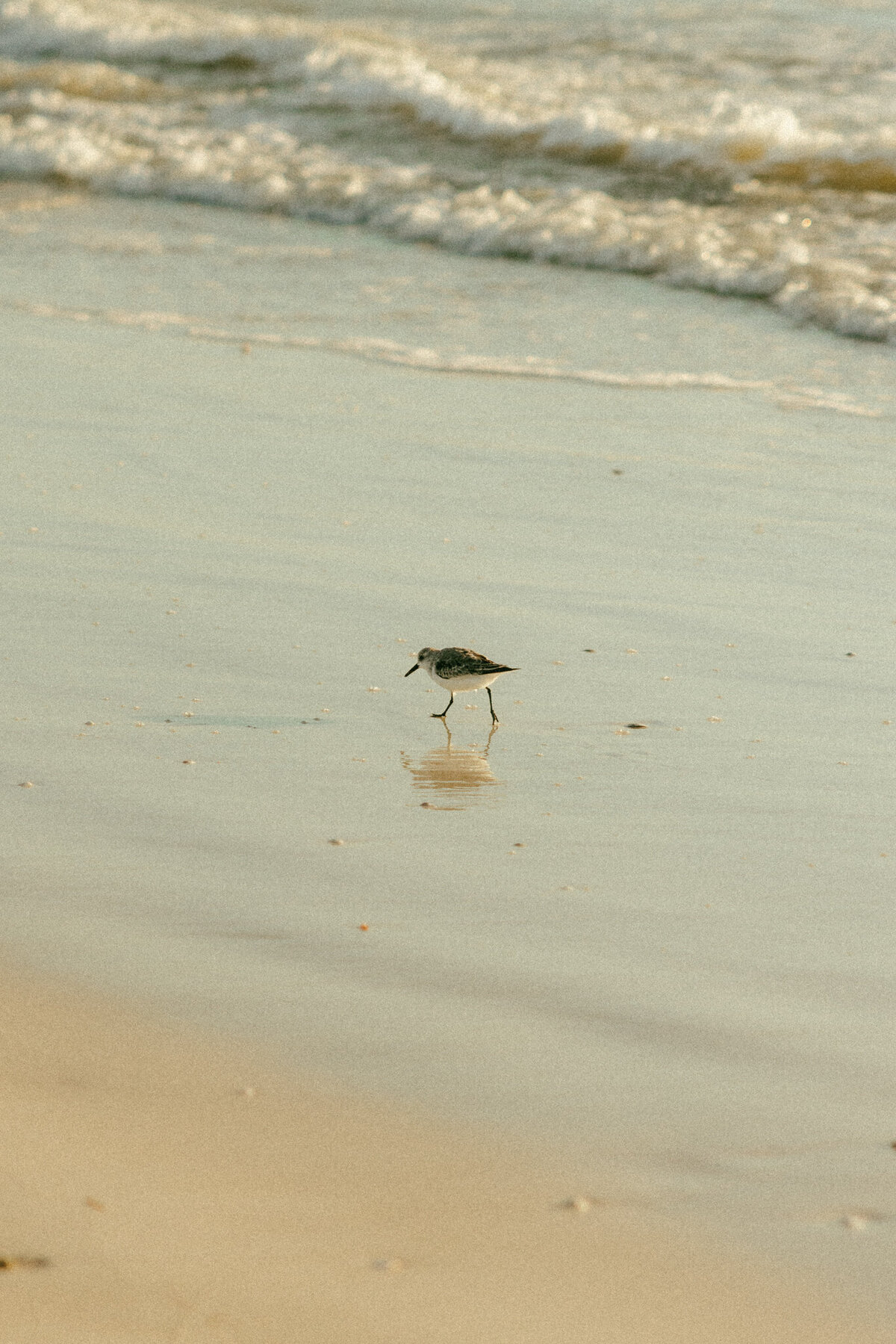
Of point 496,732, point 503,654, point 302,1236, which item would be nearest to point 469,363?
point 503,654

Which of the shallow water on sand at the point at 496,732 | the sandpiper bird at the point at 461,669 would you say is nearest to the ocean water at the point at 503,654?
the shallow water on sand at the point at 496,732

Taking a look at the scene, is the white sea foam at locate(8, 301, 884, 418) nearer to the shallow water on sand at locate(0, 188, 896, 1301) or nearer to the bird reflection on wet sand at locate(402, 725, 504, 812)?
the shallow water on sand at locate(0, 188, 896, 1301)

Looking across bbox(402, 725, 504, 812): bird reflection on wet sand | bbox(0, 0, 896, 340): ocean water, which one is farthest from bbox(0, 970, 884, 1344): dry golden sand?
bbox(0, 0, 896, 340): ocean water

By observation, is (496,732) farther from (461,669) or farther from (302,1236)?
(302,1236)

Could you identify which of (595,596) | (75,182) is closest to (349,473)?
(595,596)

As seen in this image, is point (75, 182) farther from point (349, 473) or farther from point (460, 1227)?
point (460, 1227)

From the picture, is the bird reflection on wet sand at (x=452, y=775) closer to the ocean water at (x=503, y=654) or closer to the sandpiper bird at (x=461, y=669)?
the ocean water at (x=503, y=654)
